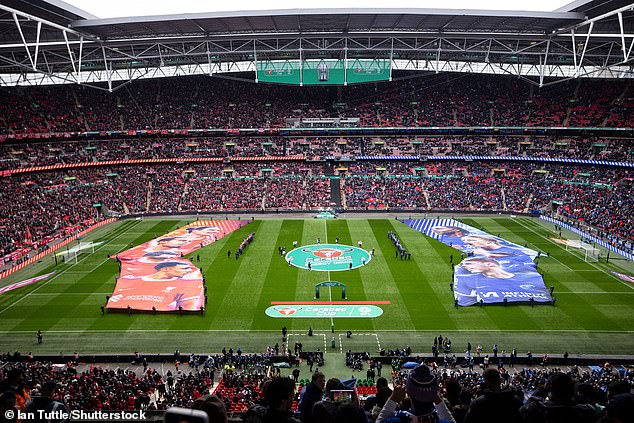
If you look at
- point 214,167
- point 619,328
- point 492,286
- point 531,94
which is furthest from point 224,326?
point 531,94

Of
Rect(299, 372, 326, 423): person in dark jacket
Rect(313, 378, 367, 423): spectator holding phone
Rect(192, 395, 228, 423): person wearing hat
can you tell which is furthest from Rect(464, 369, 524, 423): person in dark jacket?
Rect(192, 395, 228, 423): person wearing hat

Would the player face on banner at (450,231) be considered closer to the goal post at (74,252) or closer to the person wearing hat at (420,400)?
the goal post at (74,252)

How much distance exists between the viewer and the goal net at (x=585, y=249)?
147 feet

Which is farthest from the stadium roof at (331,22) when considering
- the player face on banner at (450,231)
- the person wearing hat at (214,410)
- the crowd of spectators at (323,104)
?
the person wearing hat at (214,410)

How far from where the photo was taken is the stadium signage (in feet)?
109

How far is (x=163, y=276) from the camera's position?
3950cm

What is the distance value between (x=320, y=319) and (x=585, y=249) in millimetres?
30402

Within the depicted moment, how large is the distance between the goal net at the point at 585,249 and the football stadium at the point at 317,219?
1.24 m

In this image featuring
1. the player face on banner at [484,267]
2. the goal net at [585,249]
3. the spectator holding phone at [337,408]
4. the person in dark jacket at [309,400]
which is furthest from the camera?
the goal net at [585,249]

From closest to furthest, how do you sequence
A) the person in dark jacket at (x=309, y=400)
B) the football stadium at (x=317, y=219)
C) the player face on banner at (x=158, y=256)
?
the person in dark jacket at (x=309, y=400)
the football stadium at (x=317, y=219)
the player face on banner at (x=158, y=256)

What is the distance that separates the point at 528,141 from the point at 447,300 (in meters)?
52.6

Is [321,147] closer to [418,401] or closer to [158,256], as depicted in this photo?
[158,256]

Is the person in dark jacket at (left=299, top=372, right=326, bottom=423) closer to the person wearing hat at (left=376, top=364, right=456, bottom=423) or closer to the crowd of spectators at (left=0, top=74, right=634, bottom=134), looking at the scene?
the person wearing hat at (left=376, top=364, right=456, bottom=423)

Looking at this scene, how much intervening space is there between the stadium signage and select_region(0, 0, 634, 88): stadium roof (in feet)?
119
